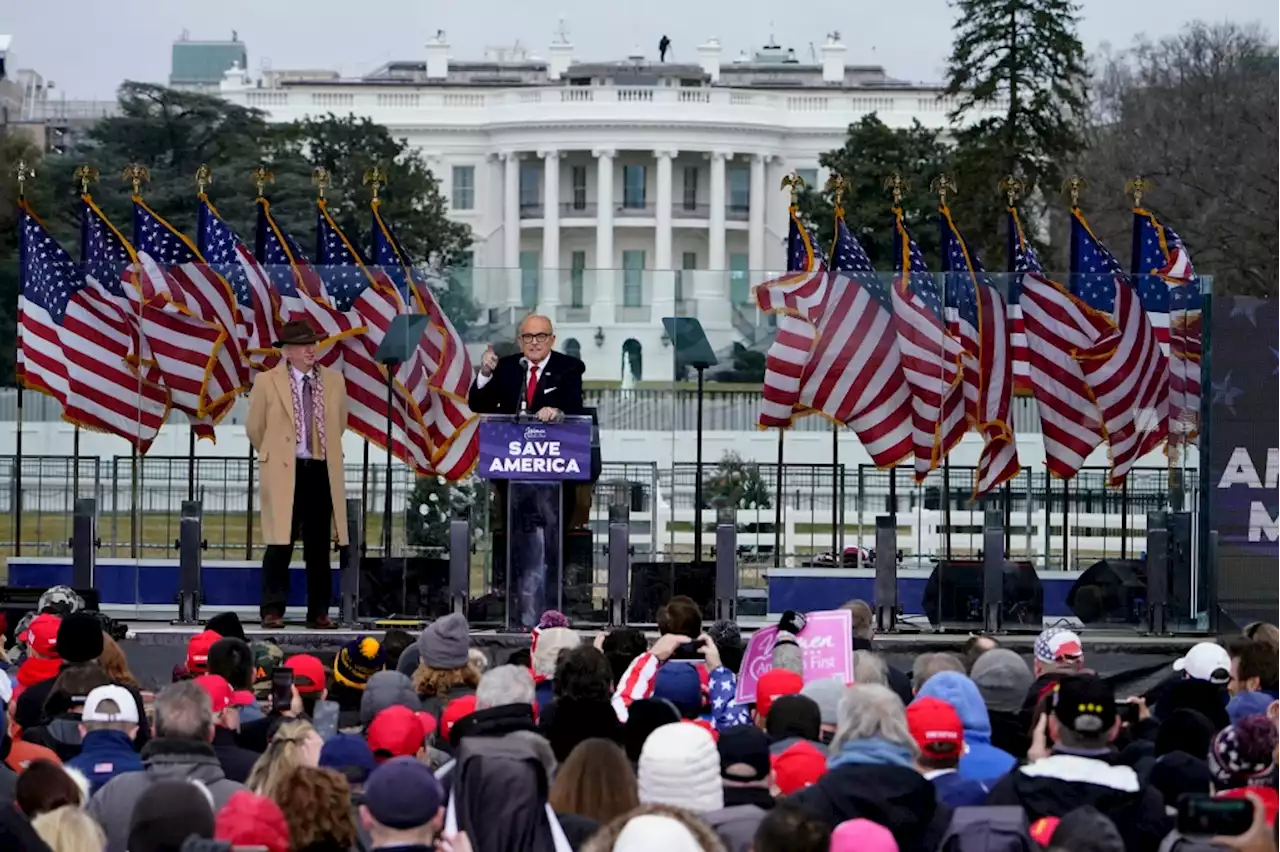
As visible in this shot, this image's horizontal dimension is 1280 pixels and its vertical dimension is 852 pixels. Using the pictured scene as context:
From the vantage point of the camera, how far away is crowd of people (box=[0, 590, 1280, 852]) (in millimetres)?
8648

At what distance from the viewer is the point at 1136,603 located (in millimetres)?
20266

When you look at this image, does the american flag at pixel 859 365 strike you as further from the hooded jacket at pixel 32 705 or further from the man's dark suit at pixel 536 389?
the hooded jacket at pixel 32 705

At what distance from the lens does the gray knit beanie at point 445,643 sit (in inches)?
513

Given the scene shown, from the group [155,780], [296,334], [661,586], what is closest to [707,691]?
[155,780]

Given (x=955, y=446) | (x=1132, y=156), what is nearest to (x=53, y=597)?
(x=955, y=446)

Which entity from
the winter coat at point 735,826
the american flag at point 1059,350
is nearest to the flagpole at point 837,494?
the american flag at point 1059,350

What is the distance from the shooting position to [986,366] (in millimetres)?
20750

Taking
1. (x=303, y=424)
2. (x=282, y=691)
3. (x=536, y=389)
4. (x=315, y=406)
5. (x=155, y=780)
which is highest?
(x=536, y=389)

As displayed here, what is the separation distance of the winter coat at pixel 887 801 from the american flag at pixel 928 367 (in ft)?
36.5

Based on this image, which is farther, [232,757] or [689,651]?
[689,651]

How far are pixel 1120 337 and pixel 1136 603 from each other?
1.90m

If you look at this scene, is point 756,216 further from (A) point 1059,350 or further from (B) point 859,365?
(B) point 859,365

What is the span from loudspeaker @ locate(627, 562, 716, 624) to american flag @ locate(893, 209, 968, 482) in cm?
180

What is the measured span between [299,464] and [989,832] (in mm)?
11497
